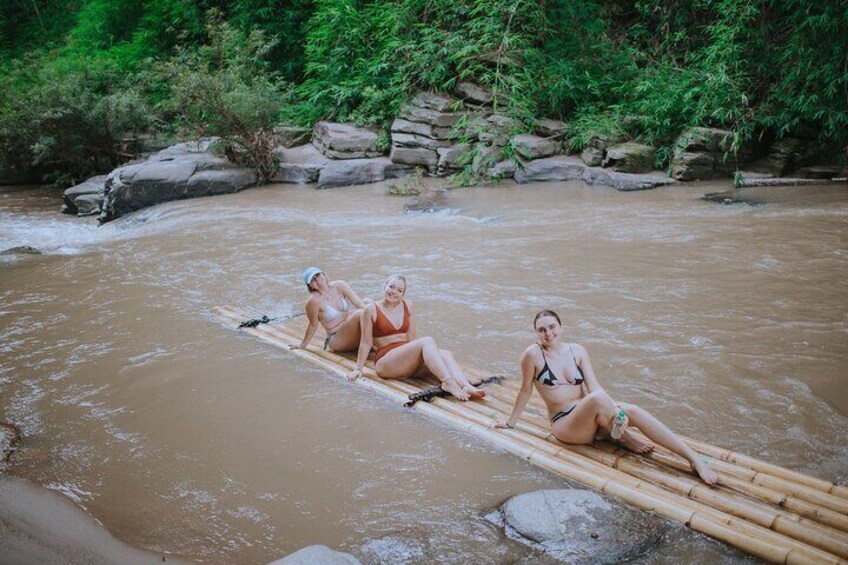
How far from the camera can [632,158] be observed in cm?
1085

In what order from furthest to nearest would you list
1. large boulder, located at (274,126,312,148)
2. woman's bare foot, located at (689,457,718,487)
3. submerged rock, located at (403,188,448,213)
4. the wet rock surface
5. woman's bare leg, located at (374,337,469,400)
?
large boulder, located at (274,126,312,148), the wet rock surface, submerged rock, located at (403,188,448,213), woman's bare leg, located at (374,337,469,400), woman's bare foot, located at (689,457,718,487)

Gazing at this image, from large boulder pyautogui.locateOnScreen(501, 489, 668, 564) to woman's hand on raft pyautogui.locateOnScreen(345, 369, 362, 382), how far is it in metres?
1.61

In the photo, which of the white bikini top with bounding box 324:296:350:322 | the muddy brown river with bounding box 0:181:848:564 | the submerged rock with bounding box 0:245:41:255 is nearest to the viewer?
the muddy brown river with bounding box 0:181:848:564

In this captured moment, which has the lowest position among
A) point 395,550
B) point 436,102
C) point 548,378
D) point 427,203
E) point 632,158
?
point 395,550

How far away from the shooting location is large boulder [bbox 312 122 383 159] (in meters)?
12.7

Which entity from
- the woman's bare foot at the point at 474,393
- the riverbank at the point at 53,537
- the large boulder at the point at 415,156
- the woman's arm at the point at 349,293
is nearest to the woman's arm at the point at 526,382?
the woman's bare foot at the point at 474,393

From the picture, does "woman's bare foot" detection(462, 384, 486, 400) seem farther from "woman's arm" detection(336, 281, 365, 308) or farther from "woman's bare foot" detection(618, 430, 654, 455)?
"woman's arm" detection(336, 281, 365, 308)

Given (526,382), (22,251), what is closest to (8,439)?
(526,382)

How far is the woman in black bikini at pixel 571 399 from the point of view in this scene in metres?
2.81

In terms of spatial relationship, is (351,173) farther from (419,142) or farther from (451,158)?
(451,158)

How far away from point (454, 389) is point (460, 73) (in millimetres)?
10406

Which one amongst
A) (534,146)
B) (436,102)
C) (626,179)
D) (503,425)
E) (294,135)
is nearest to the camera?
(503,425)

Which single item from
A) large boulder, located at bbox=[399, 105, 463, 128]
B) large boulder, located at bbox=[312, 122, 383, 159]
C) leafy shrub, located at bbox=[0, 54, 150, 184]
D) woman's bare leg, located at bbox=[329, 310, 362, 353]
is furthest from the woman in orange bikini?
leafy shrub, located at bbox=[0, 54, 150, 184]

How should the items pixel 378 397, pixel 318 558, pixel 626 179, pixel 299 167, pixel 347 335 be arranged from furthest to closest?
pixel 299 167
pixel 626 179
pixel 347 335
pixel 378 397
pixel 318 558
